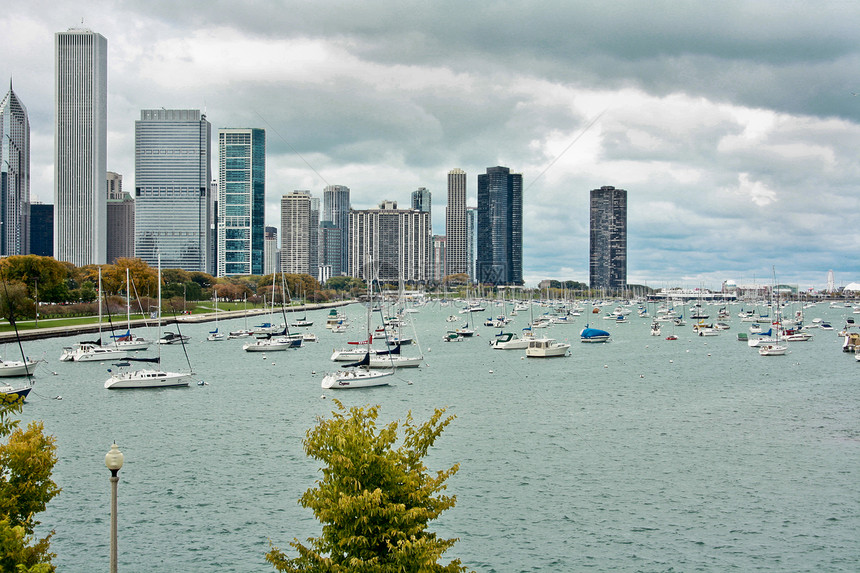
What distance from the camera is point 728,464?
42.8 meters

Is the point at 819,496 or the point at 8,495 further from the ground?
the point at 8,495

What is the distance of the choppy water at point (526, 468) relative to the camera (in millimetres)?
29844

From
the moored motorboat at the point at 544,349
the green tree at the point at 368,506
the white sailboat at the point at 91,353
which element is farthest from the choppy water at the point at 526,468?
the moored motorboat at the point at 544,349

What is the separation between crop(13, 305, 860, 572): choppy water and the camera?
29.8 metres

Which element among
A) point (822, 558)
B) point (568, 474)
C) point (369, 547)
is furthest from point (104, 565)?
point (822, 558)

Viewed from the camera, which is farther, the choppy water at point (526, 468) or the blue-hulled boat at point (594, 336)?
the blue-hulled boat at point (594, 336)

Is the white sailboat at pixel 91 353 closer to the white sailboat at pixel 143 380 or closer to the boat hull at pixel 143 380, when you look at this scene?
the white sailboat at pixel 143 380

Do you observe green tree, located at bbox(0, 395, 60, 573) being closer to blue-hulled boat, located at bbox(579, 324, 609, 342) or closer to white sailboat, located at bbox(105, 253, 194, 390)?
white sailboat, located at bbox(105, 253, 194, 390)

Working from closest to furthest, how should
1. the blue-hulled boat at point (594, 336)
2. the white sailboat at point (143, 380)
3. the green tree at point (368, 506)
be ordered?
the green tree at point (368, 506) → the white sailboat at point (143, 380) → the blue-hulled boat at point (594, 336)

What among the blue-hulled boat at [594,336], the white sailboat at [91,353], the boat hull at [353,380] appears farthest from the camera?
the blue-hulled boat at [594,336]

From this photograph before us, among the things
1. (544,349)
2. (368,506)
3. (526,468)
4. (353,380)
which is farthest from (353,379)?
(368,506)

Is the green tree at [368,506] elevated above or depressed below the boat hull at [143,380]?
above

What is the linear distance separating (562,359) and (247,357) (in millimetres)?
44033

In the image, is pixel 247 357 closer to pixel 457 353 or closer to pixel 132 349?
pixel 132 349
